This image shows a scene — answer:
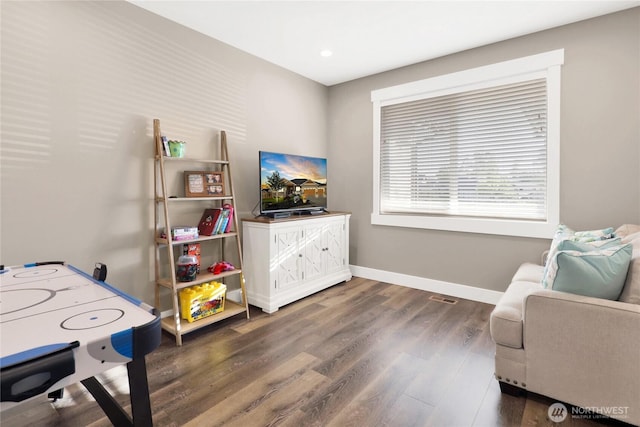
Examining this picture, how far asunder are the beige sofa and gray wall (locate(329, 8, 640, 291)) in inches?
43.8

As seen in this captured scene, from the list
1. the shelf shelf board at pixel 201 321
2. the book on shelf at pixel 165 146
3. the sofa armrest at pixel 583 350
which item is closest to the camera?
the sofa armrest at pixel 583 350

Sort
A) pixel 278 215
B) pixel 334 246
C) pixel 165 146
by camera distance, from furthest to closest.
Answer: pixel 334 246
pixel 278 215
pixel 165 146

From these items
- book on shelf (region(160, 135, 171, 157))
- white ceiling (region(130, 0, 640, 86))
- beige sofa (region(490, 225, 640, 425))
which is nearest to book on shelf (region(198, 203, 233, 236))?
book on shelf (region(160, 135, 171, 157))

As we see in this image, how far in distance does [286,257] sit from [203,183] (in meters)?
1.06

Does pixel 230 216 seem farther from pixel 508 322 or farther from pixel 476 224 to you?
pixel 476 224

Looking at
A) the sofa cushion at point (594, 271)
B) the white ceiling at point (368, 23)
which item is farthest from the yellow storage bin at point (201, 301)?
the sofa cushion at point (594, 271)

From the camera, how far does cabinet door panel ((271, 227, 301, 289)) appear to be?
316 centimetres

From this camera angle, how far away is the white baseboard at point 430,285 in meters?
3.31

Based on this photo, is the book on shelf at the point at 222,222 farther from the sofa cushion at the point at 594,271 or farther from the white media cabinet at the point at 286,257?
the sofa cushion at the point at 594,271

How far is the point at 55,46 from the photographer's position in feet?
7.22

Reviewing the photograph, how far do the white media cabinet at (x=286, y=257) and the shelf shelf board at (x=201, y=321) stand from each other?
0.28 m

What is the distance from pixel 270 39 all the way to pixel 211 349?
277cm

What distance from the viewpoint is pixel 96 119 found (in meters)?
2.39

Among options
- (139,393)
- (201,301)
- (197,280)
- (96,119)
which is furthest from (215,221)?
(139,393)
